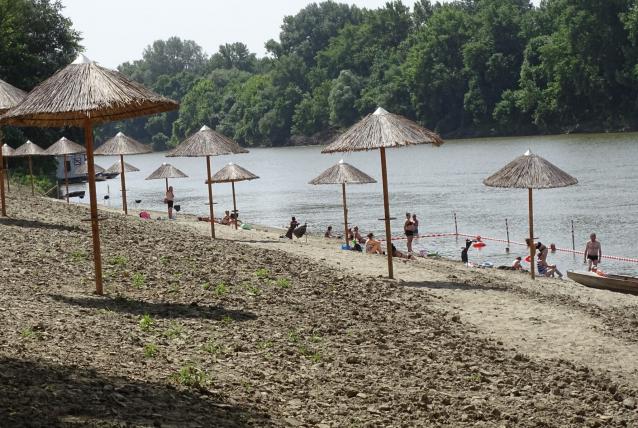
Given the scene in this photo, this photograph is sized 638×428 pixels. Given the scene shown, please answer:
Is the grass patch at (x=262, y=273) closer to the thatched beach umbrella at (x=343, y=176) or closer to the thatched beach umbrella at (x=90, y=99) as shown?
the thatched beach umbrella at (x=90, y=99)

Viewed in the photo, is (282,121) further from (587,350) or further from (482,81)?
(587,350)

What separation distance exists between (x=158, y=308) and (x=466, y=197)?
1449 inches

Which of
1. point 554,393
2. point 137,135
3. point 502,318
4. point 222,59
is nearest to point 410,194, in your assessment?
point 502,318

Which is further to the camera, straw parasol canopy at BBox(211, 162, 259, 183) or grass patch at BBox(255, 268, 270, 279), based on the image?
straw parasol canopy at BBox(211, 162, 259, 183)

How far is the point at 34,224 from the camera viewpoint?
1703 cm

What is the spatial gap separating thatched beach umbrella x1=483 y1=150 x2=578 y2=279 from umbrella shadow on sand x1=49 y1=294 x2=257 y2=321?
938cm

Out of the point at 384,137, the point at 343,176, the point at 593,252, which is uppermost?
the point at 384,137

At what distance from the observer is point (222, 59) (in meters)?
185

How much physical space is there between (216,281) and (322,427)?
18.8 feet

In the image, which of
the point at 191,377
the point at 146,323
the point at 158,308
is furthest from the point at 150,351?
the point at 158,308

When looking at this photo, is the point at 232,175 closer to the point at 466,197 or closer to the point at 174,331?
the point at 466,197

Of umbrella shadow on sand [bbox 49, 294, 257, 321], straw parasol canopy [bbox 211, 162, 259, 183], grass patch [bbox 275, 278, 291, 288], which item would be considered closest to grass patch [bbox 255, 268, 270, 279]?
grass patch [bbox 275, 278, 291, 288]

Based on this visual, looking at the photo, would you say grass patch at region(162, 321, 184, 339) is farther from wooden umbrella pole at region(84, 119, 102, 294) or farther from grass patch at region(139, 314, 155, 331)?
wooden umbrella pole at region(84, 119, 102, 294)

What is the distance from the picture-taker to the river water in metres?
32.8
